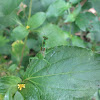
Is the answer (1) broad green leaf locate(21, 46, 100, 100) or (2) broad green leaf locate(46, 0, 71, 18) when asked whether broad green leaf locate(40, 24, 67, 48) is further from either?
(1) broad green leaf locate(21, 46, 100, 100)

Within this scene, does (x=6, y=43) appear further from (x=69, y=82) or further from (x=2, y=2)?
(x=69, y=82)

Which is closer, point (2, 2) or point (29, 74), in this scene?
point (2, 2)

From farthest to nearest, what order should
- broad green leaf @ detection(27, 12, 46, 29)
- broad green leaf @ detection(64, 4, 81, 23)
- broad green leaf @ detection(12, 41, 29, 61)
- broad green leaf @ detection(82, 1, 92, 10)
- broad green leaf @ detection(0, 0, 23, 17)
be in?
broad green leaf @ detection(12, 41, 29, 61) → broad green leaf @ detection(82, 1, 92, 10) → broad green leaf @ detection(64, 4, 81, 23) → broad green leaf @ detection(27, 12, 46, 29) → broad green leaf @ detection(0, 0, 23, 17)

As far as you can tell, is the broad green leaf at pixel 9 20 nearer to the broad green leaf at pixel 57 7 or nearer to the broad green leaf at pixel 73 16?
the broad green leaf at pixel 57 7

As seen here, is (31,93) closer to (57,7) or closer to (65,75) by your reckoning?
(65,75)

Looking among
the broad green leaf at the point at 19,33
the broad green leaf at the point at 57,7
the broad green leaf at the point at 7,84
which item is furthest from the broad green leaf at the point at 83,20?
the broad green leaf at the point at 7,84

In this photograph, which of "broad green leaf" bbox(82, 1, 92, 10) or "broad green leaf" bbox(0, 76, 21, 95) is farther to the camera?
"broad green leaf" bbox(82, 1, 92, 10)

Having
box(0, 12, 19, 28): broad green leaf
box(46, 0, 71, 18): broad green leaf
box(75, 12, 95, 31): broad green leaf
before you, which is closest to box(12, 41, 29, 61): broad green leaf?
box(0, 12, 19, 28): broad green leaf

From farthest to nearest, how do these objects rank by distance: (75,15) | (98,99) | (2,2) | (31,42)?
(31,42), (98,99), (75,15), (2,2)

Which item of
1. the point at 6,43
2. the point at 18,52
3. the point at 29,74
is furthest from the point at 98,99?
the point at 6,43
